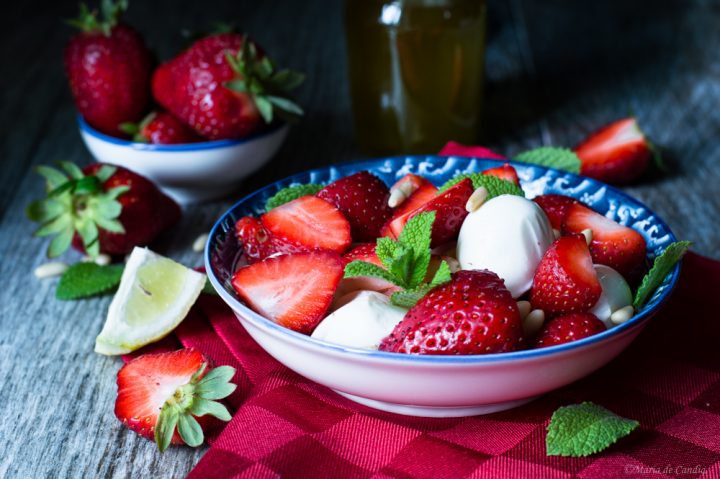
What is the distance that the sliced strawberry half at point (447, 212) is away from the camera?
0.89m

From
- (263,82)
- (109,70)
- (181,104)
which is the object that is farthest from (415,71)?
(109,70)

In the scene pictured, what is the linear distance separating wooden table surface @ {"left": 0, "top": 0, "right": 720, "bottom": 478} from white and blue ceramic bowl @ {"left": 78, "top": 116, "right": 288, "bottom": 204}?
0.21 feet

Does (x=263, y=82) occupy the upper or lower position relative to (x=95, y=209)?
upper

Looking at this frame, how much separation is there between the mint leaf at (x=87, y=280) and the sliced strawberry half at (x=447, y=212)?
43 cm

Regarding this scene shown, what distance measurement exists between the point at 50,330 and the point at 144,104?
1.54ft

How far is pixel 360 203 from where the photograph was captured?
Answer: 0.95m

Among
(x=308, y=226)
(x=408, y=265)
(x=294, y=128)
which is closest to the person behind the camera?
(x=408, y=265)

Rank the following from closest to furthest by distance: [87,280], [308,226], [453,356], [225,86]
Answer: [453,356]
[308,226]
[87,280]
[225,86]

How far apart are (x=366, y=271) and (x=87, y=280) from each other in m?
0.50

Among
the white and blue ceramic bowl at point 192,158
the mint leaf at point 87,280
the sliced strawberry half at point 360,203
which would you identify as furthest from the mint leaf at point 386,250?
the white and blue ceramic bowl at point 192,158

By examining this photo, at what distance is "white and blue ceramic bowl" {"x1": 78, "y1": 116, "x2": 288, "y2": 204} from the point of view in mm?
1298

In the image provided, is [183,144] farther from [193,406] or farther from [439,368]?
[439,368]

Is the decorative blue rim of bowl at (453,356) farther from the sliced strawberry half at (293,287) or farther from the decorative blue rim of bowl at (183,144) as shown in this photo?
the decorative blue rim of bowl at (183,144)

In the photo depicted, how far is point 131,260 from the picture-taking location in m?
1.00
